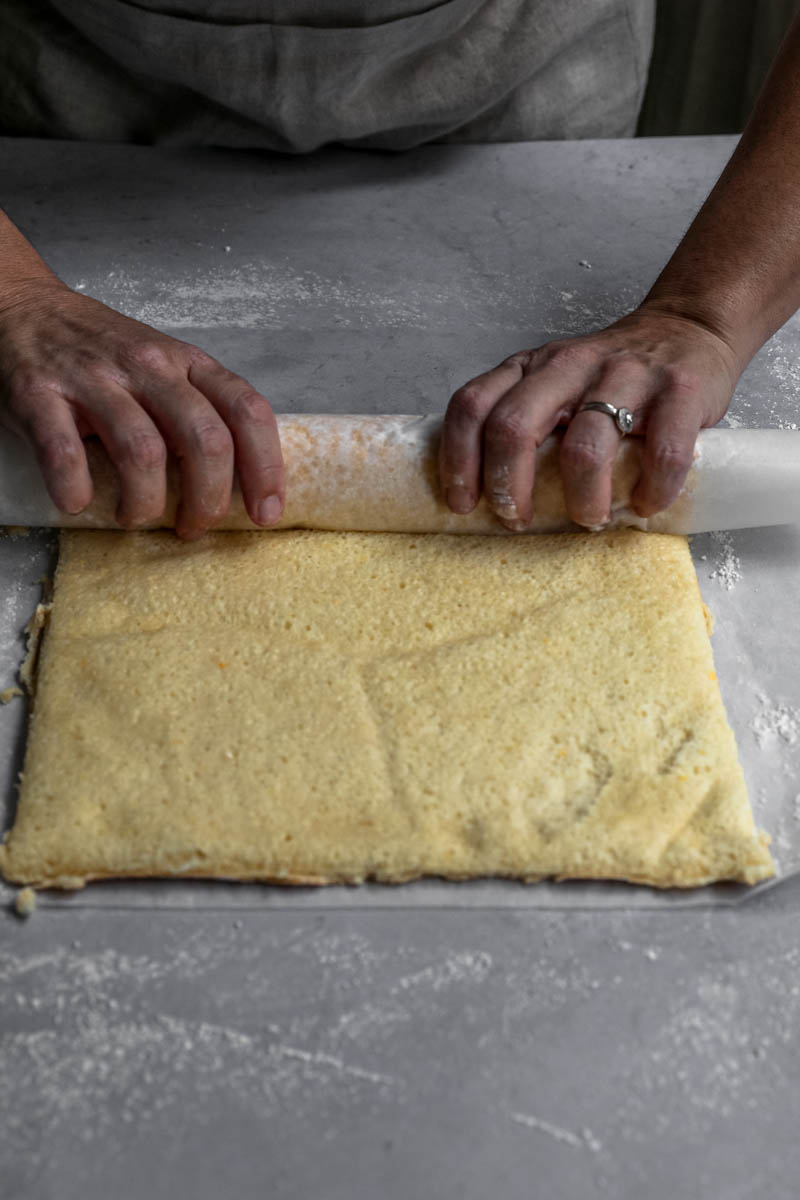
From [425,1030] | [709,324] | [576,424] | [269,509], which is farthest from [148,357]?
[425,1030]

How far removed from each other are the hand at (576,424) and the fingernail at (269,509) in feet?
0.90

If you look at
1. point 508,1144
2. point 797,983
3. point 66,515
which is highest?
point 66,515

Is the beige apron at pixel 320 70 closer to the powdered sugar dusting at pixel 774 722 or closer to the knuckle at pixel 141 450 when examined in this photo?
the knuckle at pixel 141 450

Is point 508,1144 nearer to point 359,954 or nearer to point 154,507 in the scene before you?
point 359,954

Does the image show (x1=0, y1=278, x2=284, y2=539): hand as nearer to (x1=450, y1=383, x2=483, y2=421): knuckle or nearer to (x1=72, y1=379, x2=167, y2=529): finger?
(x1=72, y1=379, x2=167, y2=529): finger

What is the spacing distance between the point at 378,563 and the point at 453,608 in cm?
16

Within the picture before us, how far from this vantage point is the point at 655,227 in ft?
8.52

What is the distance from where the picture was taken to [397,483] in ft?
5.82

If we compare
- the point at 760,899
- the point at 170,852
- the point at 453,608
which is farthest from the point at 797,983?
the point at 170,852

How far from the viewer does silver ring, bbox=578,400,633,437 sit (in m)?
1.69

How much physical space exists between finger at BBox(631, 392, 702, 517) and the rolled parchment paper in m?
0.03

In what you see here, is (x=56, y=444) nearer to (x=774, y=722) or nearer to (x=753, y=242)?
(x=774, y=722)

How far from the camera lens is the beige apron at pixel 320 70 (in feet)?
7.58

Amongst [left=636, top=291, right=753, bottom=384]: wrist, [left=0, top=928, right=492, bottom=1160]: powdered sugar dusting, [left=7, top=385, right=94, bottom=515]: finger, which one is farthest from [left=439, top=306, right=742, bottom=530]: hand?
[left=0, top=928, right=492, bottom=1160]: powdered sugar dusting
